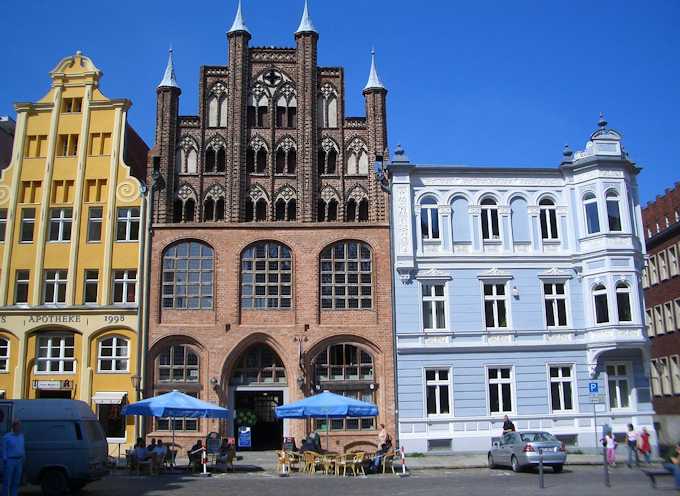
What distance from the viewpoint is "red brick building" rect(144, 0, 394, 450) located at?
34094 millimetres

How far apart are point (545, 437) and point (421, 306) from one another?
985cm

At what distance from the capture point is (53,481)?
791 inches

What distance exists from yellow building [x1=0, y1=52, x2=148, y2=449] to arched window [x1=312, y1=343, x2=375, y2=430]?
8804 millimetres

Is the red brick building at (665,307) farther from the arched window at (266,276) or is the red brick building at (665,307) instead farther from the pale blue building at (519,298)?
the arched window at (266,276)

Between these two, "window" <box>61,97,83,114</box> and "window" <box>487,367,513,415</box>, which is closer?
"window" <box>487,367,513,415</box>

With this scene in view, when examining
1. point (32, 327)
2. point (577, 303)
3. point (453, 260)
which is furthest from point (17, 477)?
point (577, 303)

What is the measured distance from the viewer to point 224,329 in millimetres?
34219

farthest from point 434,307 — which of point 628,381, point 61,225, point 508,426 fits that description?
point 61,225

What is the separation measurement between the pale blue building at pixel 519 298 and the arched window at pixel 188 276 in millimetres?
9197

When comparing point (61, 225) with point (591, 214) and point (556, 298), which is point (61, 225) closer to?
point (556, 298)

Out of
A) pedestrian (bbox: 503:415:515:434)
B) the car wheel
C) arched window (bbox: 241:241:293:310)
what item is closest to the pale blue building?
pedestrian (bbox: 503:415:515:434)

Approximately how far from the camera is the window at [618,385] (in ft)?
111

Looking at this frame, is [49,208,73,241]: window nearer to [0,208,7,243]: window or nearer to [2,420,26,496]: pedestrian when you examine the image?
[0,208,7,243]: window

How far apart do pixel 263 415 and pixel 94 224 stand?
12.8m
